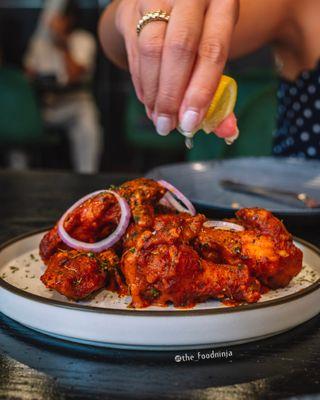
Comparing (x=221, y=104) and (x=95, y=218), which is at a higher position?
(x=221, y=104)

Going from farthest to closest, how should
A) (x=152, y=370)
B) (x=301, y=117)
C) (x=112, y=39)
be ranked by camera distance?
1. (x=301, y=117)
2. (x=112, y=39)
3. (x=152, y=370)

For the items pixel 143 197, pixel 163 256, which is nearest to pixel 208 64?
pixel 143 197

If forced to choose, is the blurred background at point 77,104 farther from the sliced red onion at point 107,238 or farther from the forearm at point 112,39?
the sliced red onion at point 107,238

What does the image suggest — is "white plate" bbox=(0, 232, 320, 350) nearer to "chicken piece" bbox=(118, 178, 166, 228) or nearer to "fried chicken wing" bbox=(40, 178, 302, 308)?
"fried chicken wing" bbox=(40, 178, 302, 308)

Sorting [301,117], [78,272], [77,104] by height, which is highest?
[78,272]

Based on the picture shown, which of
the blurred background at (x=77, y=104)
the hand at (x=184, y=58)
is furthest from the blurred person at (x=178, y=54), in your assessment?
the blurred background at (x=77, y=104)

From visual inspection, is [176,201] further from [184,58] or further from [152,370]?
[152,370]

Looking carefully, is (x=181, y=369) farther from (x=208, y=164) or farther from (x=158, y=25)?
(x=208, y=164)

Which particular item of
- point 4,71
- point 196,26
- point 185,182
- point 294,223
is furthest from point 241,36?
point 4,71
